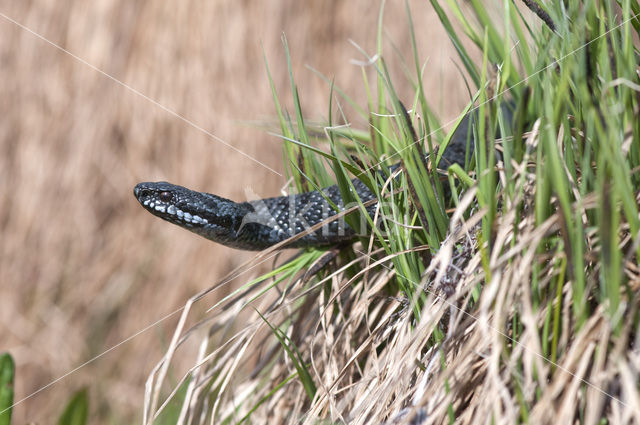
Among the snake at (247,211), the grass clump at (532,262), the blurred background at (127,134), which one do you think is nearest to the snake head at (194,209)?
the snake at (247,211)

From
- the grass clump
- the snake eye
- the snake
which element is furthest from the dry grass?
the snake eye

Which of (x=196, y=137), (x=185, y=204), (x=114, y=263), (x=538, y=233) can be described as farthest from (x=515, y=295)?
(x=114, y=263)

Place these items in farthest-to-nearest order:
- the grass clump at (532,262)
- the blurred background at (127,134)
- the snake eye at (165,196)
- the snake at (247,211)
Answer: the blurred background at (127,134) → the snake eye at (165,196) → the snake at (247,211) → the grass clump at (532,262)

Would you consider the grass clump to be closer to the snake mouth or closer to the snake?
the snake

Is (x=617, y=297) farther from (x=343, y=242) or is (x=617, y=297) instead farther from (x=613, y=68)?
(x=343, y=242)

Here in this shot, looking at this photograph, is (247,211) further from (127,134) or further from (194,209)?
→ (127,134)

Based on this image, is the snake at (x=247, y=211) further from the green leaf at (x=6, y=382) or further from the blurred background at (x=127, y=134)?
the blurred background at (x=127, y=134)

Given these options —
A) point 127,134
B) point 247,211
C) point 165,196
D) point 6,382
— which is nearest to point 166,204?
point 165,196

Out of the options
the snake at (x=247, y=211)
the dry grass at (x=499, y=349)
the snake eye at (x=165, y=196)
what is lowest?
the dry grass at (x=499, y=349)
